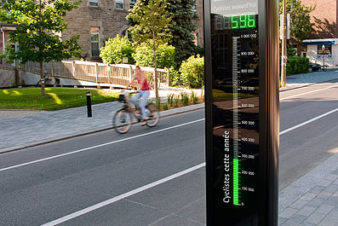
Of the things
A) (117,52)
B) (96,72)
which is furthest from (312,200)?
(117,52)

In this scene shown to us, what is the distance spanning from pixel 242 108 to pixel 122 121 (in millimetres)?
9141

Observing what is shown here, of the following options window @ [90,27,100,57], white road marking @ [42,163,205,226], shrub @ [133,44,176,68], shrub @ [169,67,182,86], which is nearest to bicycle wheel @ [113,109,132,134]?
white road marking @ [42,163,205,226]

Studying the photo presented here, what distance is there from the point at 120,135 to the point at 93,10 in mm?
23125

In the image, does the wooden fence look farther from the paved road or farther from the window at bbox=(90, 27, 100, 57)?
the paved road

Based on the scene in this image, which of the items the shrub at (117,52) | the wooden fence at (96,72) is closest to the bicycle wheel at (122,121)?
the wooden fence at (96,72)

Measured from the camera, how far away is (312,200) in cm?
521

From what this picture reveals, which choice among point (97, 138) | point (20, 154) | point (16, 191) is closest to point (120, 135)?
point (97, 138)

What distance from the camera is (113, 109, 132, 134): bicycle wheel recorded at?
11481 mm

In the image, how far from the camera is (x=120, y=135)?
11.4m

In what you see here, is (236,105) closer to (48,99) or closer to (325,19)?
(48,99)

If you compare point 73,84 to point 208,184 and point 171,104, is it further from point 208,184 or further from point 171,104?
point 208,184

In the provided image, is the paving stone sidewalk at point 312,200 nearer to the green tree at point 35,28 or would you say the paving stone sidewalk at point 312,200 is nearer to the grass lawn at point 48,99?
the grass lawn at point 48,99

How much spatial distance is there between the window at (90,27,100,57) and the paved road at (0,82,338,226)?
21897mm

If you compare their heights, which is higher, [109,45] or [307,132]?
[109,45]
